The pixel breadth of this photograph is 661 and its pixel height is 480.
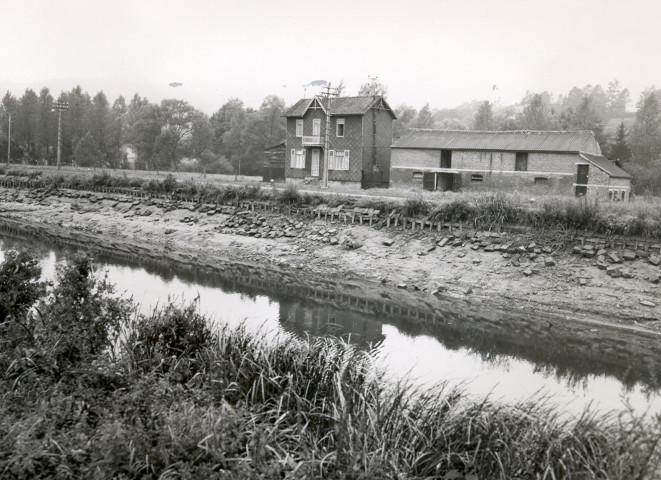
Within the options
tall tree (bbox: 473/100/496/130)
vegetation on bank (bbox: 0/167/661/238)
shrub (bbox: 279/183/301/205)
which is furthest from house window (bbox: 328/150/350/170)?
tall tree (bbox: 473/100/496/130)

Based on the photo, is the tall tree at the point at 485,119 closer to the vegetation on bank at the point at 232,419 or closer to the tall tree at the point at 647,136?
the tall tree at the point at 647,136

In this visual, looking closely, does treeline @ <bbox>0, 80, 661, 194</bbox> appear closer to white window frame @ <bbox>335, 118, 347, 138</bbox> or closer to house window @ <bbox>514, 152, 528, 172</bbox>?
white window frame @ <bbox>335, 118, 347, 138</bbox>

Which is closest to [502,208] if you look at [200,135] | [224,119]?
[200,135]

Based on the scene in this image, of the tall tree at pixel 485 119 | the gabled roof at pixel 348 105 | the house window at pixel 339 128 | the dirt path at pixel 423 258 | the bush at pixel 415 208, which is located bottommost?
the dirt path at pixel 423 258

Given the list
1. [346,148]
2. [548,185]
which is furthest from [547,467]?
[346,148]

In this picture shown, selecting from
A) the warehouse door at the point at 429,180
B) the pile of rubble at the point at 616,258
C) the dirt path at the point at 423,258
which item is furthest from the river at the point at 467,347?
the warehouse door at the point at 429,180

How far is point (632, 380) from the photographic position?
14766 mm

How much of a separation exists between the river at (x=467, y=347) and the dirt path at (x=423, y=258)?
6.18 ft

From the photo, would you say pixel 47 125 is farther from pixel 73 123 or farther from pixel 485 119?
pixel 485 119

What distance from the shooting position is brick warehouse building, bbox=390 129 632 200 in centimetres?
4281

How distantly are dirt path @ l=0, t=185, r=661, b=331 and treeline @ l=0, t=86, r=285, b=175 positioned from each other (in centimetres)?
3733

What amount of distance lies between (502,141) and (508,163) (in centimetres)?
222

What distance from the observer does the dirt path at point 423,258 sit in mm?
20828

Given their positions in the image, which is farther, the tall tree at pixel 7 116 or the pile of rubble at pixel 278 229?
the tall tree at pixel 7 116
